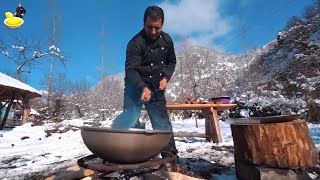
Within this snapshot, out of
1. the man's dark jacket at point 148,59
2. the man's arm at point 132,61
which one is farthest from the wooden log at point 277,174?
the man's arm at point 132,61

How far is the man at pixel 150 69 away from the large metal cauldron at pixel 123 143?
659 millimetres

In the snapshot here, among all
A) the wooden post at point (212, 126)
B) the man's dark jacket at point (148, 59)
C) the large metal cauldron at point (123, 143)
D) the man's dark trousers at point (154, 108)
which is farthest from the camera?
the wooden post at point (212, 126)

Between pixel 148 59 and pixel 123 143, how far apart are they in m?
1.20

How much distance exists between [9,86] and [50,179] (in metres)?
11.6

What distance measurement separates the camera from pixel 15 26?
600 centimetres

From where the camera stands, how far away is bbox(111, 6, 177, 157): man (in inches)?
97.3

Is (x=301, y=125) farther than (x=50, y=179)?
Yes

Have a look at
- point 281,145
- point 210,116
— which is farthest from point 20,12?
point 281,145

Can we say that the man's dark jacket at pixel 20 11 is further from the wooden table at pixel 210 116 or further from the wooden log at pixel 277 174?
Result: the wooden log at pixel 277 174

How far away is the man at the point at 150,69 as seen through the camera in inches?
97.3

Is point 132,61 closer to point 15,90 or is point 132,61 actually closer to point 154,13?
point 154,13

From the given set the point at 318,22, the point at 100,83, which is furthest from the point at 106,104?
the point at 318,22

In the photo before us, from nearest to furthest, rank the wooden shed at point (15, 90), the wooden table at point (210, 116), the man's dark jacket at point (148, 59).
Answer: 1. the man's dark jacket at point (148, 59)
2. the wooden table at point (210, 116)
3. the wooden shed at point (15, 90)

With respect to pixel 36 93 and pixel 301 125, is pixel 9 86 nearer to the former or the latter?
pixel 36 93
